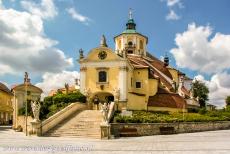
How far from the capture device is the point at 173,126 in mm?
38062

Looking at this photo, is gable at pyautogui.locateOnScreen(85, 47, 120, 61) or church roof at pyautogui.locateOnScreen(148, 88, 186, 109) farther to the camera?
church roof at pyautogui.locateOnScreen(148, 88, 186, 109)

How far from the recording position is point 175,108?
5219 centimetres

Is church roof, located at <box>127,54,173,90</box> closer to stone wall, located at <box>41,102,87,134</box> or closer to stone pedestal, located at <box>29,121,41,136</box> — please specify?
stone wall, located at <box>41,102,87,134</box>

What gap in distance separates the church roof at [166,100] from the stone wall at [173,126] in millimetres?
8176

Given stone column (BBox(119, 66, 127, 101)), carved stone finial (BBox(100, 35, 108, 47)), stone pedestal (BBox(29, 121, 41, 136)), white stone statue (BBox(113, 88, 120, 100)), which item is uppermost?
carved stone finial (BBox(100, 35, 108, 47))

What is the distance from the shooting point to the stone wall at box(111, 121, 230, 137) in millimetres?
34381

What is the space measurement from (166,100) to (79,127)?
67.6 feet

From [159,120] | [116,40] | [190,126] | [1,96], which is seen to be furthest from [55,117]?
[1,96]

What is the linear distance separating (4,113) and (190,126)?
43.7m

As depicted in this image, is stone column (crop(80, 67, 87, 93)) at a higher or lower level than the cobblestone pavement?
higher

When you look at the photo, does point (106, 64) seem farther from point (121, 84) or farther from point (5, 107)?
point (5, 107)

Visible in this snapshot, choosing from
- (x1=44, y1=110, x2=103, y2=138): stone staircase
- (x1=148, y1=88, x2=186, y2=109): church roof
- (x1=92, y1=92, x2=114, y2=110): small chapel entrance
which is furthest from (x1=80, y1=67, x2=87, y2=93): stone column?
(x1=44, y1=110, x2=103, y2=138): stone staircase

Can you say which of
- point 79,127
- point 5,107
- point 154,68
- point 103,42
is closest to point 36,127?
point 79,127

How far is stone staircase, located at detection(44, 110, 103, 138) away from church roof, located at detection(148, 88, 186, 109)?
13972mm
